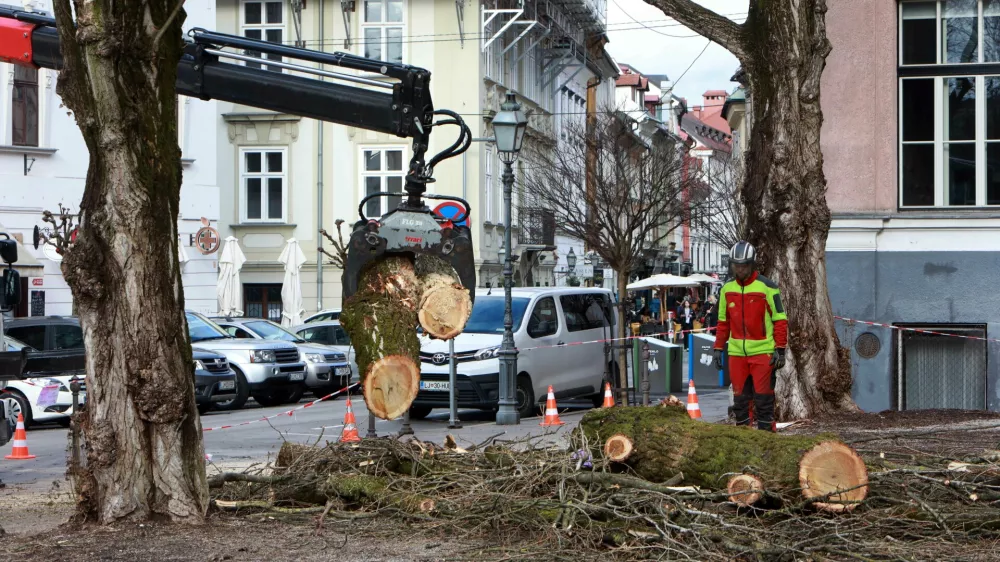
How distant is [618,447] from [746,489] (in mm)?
1114

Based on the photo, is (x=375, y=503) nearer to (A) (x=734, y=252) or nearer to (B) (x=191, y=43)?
(B) (x=191, y=43)

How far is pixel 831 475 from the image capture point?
812cm

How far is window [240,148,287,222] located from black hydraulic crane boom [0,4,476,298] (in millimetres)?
28686

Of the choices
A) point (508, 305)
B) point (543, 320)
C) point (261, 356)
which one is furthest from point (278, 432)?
point (261, 356)

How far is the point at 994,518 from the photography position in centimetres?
788

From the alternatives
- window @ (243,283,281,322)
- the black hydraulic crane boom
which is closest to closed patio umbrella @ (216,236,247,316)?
window @ (243,283,281,322)

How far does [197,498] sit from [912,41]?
1125cm

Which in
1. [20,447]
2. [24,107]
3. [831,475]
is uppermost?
[24,107]

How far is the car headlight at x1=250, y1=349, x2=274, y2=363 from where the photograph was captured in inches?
885

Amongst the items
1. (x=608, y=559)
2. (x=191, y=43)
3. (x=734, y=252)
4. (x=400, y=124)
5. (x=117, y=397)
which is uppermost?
(x=191, y=43)

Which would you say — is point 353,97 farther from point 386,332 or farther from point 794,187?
point 794,187

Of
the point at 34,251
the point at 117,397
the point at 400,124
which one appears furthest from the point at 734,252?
the point at 34,251

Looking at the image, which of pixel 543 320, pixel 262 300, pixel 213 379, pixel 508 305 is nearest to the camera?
pixel 508 305

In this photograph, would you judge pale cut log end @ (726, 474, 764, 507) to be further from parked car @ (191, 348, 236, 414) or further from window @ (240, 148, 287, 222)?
window @ (240, 148, 287, 222)
